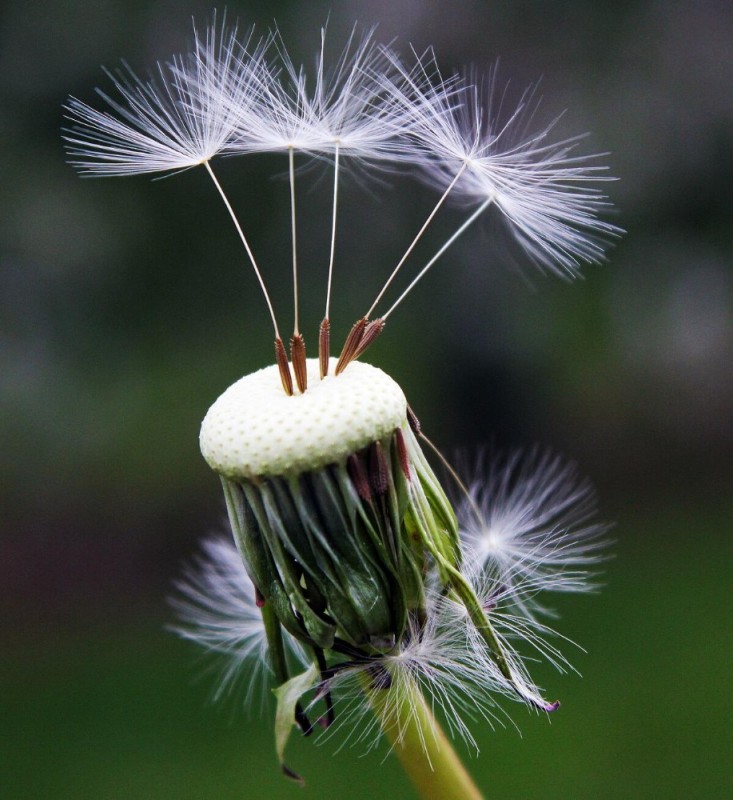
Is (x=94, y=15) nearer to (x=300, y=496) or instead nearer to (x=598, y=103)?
(x=598, y=103)

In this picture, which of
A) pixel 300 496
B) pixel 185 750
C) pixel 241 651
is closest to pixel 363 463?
pixel 300 496

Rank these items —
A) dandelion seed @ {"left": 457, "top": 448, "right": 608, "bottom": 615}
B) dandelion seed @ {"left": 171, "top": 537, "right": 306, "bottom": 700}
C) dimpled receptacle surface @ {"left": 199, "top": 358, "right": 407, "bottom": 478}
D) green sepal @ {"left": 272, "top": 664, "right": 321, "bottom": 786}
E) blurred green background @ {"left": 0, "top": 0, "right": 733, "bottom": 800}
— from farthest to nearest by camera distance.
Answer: blurred green background @ {"left": 0, "top": 0, "right": 733, "bottom": 800}
dandelion seed @ {"left": 171, "top": 537, "right": 306, "bottom": 700}
dandelion seed @ {"left": 457, "top": 448, "right": 608, "bottom": 615}
green sepal @ {"left": 272, "top": 664, "right": 321, "bottom": 786}
dimpled receptacle surface @ {"left": 199, "top": 358, "right": 407, "bottom": 478}

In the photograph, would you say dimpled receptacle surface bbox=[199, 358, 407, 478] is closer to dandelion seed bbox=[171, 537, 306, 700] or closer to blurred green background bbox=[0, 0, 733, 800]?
dandelion seed bbox=[171, 537, 306, 700]

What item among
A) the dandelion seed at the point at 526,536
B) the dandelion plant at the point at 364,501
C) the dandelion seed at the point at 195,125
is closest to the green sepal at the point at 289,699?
the dandelion plant at the point at 364,501

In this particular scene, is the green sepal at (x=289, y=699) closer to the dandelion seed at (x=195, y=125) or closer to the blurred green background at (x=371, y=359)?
the dandelion seed at (x=195, y=125)

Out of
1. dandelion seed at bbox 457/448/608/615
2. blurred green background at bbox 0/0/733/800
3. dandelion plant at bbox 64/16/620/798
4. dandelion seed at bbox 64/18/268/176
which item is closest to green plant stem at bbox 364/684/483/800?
dandelion plant at bbox 64/16/620/798

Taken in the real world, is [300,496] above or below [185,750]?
above

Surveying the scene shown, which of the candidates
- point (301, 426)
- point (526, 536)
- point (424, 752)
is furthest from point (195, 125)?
point (424, 752)

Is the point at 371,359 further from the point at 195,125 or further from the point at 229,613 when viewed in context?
the point at 195,125
